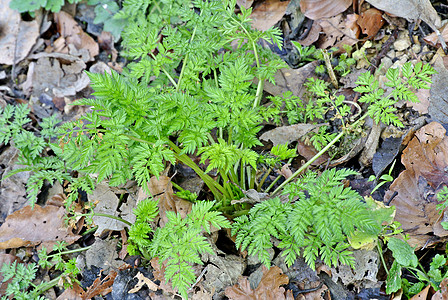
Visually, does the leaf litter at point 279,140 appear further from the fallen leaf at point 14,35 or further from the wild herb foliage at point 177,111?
the wild herb foliage at point 177,111

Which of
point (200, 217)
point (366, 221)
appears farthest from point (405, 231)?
point (200, 217)

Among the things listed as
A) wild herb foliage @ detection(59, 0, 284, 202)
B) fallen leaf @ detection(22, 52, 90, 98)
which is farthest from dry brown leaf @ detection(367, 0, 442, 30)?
fallen leaf @ detection(22, 52, 90, 98)

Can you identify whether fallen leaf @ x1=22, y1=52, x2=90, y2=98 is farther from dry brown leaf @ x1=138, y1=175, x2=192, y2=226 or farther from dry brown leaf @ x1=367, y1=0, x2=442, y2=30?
dry brown leaf @ x1=367, y1=0, x2=442, y2=30

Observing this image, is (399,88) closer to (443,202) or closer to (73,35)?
(443,202)

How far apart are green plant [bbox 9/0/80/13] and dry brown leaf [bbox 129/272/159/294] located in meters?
3.32

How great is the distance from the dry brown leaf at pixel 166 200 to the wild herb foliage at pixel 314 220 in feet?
1.99

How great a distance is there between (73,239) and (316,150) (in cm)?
223

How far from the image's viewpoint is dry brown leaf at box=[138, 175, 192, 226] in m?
2.99

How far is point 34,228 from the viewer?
11.3 ft

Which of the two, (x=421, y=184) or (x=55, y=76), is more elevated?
(x=421, y=184)

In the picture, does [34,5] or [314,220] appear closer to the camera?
[314,220]

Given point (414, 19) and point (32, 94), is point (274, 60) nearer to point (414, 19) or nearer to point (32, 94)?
point (414, 19)

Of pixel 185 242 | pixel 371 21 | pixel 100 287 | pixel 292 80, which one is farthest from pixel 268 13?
pixel 100 287

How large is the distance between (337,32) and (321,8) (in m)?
0.29
